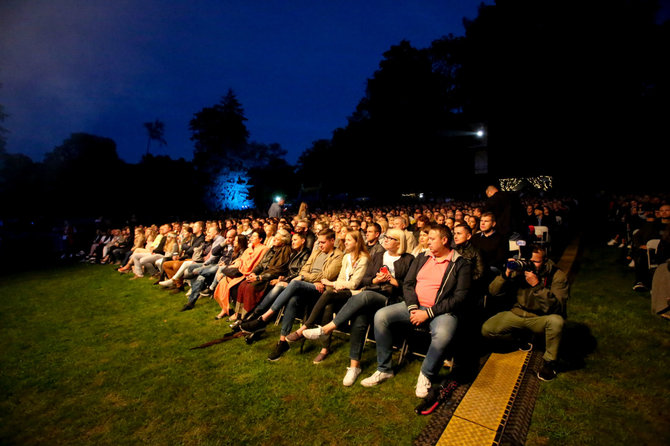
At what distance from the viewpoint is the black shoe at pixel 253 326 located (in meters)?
4.57

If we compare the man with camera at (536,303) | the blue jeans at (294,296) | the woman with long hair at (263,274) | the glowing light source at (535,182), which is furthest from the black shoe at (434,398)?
the glowing light source at (535,182)

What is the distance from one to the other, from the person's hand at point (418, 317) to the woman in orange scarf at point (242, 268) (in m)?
3.15

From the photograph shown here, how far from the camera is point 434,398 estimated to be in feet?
9.62

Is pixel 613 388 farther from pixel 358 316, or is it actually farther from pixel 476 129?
pixel 476 129

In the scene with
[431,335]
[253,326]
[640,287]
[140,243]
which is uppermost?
[140,243]

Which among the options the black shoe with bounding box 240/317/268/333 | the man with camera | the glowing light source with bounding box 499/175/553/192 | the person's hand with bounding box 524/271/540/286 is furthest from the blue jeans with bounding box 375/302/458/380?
the glowing light source with bounding box 499/175/553/192

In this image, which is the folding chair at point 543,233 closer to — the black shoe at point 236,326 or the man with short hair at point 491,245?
the man with short hair at point 491,245

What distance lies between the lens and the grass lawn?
269 cm

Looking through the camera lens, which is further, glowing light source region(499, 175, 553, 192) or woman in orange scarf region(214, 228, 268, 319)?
glowing light source region(499, 175, 553, 192)

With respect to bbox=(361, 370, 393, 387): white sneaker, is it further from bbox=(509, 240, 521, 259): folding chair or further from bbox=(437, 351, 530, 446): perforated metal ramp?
bbox=(509, 240, 521, 259): folding chair

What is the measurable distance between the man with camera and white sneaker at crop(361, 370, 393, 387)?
1302 mm

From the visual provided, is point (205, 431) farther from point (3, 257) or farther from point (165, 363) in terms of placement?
point (3, 257)

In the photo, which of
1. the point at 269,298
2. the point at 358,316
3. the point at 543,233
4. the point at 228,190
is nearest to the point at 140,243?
the point at 269,298

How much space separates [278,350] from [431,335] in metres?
1.94
